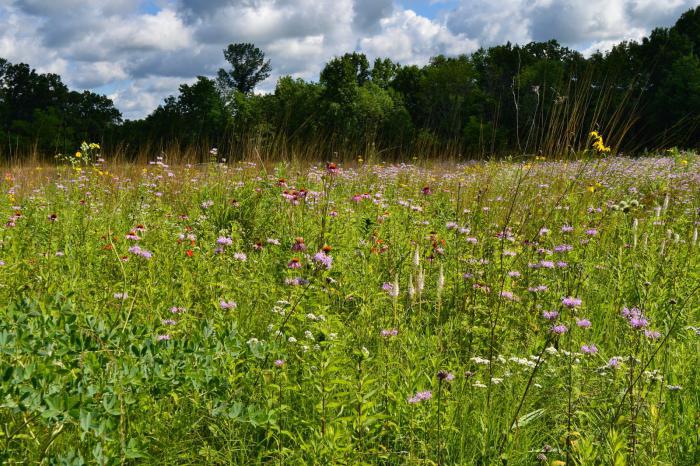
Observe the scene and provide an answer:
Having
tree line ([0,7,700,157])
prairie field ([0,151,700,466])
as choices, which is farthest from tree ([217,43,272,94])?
prairie field ([0,151,700,466])

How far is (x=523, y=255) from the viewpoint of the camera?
3.61m

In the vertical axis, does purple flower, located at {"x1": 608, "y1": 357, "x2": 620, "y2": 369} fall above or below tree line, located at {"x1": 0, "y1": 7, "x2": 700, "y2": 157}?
below

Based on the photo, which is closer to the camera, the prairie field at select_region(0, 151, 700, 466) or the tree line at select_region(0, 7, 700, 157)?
the prairie field at select_region(0, 151, 700, 466)

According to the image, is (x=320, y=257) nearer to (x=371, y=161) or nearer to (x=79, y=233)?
(x=79, y=233)

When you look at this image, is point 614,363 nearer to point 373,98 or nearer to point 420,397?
point 420,397

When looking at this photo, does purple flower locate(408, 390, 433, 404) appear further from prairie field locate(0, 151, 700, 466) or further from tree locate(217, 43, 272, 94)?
tree locate(217, 43, 272, 94)

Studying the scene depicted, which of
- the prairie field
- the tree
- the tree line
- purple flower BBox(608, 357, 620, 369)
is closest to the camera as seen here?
the prairie field

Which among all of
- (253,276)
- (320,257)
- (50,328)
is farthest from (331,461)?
(253,276)

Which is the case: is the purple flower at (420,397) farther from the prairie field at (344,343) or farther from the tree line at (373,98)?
the tree line at (373,98)

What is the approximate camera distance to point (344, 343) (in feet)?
6.38

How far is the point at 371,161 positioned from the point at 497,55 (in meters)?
42.5

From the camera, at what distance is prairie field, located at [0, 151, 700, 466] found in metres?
1.63

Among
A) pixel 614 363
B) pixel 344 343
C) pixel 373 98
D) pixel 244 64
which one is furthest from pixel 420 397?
pixel 244 64

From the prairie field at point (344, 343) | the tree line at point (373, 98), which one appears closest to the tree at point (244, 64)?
the tree line at point (373, 98)
